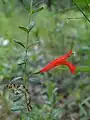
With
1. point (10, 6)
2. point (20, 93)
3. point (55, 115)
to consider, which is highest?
point (10, 6)

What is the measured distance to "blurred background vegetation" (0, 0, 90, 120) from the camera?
5.69 feet

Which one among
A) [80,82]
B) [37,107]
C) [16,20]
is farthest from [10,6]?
[37,107]

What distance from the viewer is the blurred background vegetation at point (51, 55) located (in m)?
1.73

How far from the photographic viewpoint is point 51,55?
2.22 m

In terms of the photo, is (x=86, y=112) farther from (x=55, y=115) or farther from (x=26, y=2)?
(x=26, y=2)

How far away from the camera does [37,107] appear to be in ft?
5.33

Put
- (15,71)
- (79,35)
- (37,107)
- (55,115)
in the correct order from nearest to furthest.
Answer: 1. (55,115)
2. (37,107)
3. (15,71)
4. (79,35)

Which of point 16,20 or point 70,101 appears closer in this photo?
point 70,101

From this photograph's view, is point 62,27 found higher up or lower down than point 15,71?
higher up

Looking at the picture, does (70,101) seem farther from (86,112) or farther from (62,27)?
(62,27)

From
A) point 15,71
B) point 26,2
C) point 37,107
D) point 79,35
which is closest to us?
point 26,2

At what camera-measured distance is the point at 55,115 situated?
4.54 feet

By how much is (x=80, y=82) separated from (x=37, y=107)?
1.17 feet

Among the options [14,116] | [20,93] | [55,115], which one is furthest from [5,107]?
[20,93]
